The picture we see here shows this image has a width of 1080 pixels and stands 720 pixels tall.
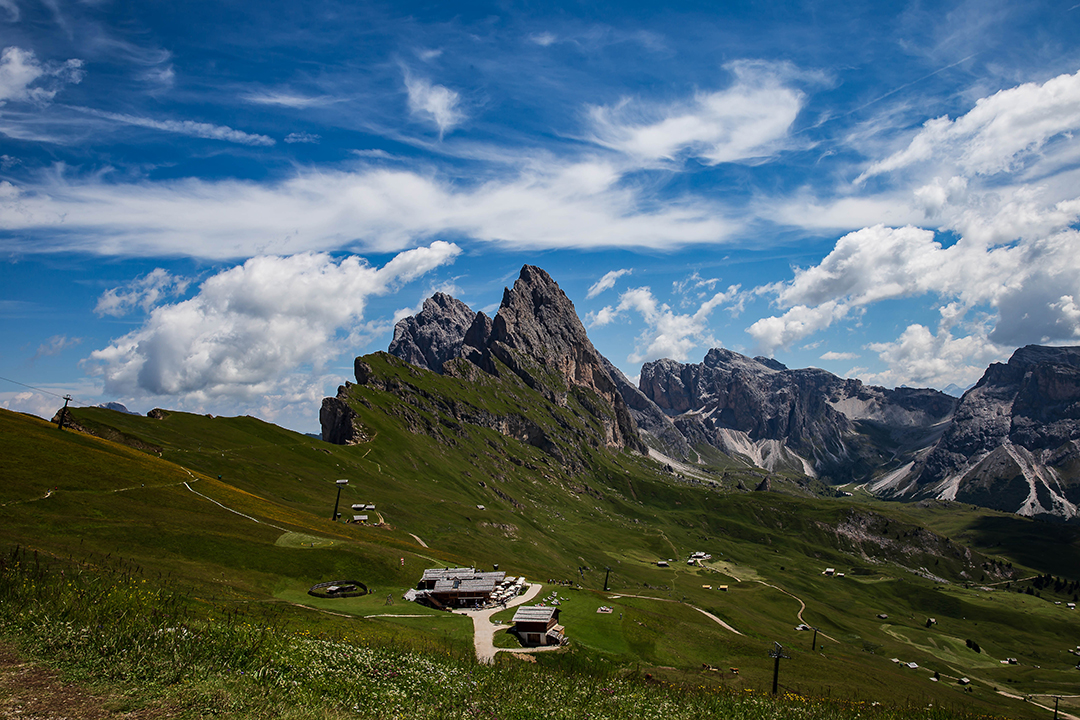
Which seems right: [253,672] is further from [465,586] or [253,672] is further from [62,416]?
[62,416]

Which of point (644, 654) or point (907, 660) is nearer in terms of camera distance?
point (644, 654)

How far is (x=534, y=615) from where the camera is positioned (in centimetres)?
6072

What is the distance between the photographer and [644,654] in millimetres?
69750

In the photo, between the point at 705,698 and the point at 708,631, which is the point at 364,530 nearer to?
the point at 708,631

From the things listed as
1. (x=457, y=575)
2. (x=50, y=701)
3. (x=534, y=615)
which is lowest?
(x=534, y=615)

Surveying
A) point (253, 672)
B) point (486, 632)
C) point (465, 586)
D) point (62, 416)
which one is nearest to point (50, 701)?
point (253, 672)

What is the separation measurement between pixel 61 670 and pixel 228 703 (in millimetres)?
5914

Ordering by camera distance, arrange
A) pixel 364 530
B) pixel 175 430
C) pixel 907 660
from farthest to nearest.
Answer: pixel 907 660
pixel 175 430
pixel 364 530

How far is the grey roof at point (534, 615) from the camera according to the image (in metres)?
59.5

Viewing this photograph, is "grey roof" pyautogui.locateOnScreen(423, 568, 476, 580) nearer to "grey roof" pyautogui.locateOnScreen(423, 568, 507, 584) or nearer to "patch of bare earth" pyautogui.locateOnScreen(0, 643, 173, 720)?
"grey roof" pyautogui.locateOnScreen(423, 568, 507, 584)

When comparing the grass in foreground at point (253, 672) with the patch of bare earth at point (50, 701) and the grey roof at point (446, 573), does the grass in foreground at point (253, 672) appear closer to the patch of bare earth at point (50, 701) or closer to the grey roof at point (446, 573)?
the patch of bare earth at point (50, 701)

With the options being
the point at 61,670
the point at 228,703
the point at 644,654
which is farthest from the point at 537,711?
the point at 644,654

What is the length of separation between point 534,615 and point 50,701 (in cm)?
5047

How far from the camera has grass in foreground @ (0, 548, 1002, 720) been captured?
59.6ft
